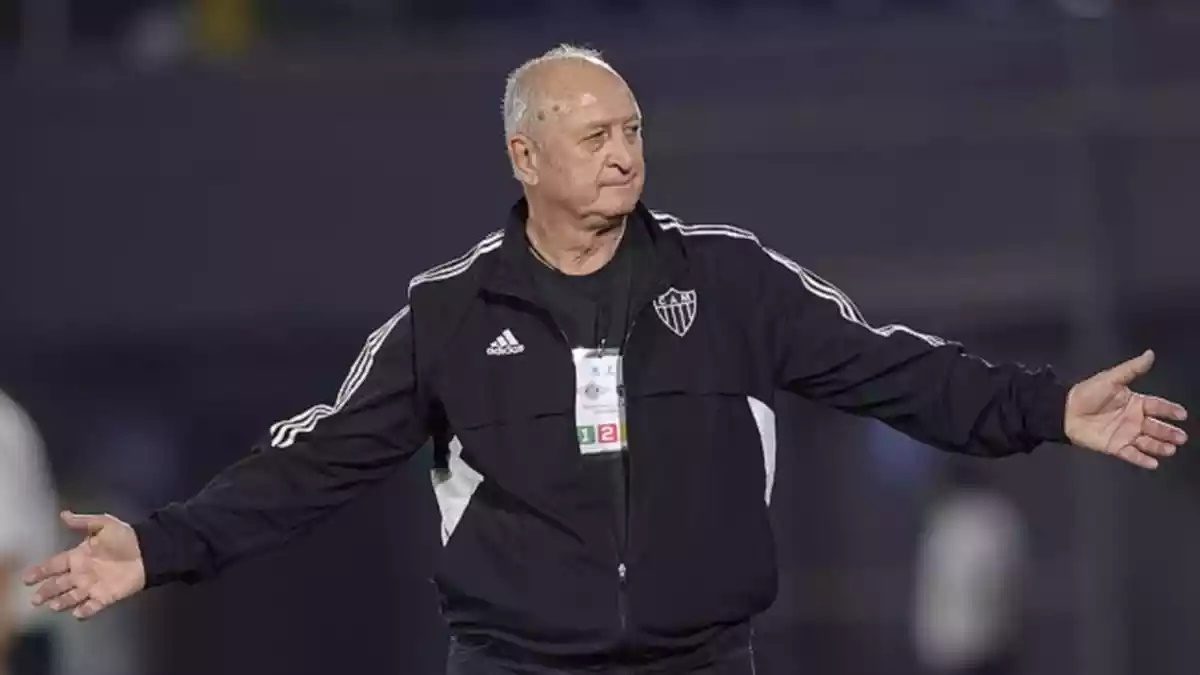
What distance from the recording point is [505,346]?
14.4 feet

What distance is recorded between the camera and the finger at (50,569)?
161 inches

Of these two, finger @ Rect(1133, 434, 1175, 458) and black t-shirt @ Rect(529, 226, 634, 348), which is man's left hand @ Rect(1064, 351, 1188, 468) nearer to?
finger @ Rect(1133, 434, 1175, 458)

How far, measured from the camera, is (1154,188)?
29.7ft

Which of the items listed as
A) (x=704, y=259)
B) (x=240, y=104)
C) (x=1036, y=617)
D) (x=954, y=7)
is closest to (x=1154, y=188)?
(x=954, y=7)

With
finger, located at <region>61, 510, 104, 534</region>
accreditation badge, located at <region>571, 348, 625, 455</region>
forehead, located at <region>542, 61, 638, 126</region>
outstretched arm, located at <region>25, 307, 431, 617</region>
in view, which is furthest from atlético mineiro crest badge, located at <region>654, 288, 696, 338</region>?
finger, located at <region>61, 510, 104, 534</region>

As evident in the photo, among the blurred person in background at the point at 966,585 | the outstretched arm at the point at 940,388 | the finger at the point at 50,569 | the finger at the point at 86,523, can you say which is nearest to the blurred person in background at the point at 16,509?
the finger at the point at 50,569

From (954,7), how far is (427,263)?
241 cm

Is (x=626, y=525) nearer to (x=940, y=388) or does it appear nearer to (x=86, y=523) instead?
(x=940, y=388)

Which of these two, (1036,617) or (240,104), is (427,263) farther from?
(1036,617)

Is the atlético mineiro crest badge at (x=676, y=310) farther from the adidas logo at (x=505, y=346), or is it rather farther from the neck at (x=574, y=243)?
the adidas logo at (x=505, y=346)

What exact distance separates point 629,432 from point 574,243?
391 mm

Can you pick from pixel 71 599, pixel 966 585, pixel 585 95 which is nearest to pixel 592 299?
pixel 585 95

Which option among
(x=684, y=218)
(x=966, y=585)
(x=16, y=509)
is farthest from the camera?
(x=966, y=585)

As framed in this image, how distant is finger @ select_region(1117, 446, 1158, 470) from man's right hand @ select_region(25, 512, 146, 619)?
71.0 inches
